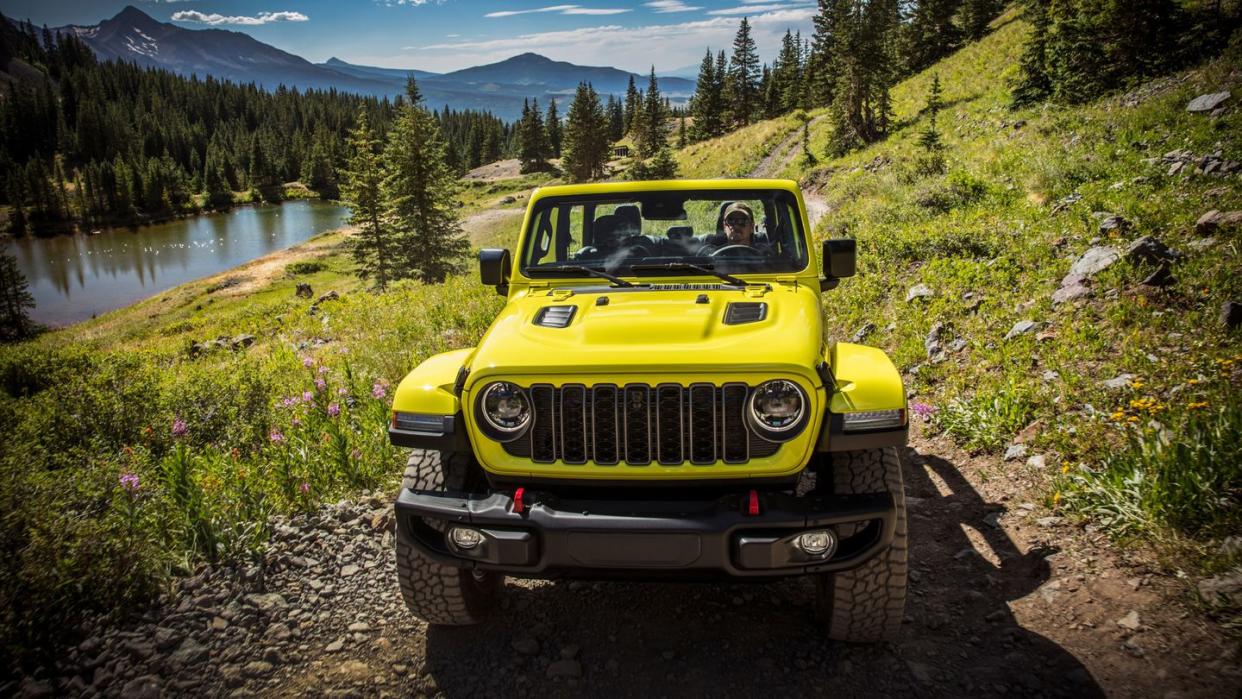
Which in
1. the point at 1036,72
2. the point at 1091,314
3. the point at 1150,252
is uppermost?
the point at 1036,72

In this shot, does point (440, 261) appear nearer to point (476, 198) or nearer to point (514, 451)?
point (514, 451)

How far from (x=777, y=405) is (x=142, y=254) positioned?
86.3m

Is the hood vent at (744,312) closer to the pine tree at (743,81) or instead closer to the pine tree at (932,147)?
the pine tree at (932,147)

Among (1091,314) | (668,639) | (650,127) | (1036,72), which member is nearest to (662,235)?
(668,639)

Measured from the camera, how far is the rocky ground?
2.98 m

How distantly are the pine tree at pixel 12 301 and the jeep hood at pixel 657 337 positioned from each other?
51344 millimetres

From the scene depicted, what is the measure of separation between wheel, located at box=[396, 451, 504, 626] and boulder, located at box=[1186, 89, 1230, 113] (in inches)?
574

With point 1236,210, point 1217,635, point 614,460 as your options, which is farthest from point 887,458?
point 1236,210

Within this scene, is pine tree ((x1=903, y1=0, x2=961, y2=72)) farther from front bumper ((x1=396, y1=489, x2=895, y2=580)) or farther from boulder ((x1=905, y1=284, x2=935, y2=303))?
front bumper ((x1=396, y1=489, x2=895, y2=580))

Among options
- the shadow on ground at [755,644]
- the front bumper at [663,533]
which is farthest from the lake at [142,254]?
the front bumper at [663,533]

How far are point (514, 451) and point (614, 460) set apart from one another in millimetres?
468

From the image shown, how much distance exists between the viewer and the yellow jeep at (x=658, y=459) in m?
2.66

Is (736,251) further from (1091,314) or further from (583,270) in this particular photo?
(1091,314)

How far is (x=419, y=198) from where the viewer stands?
100ft
